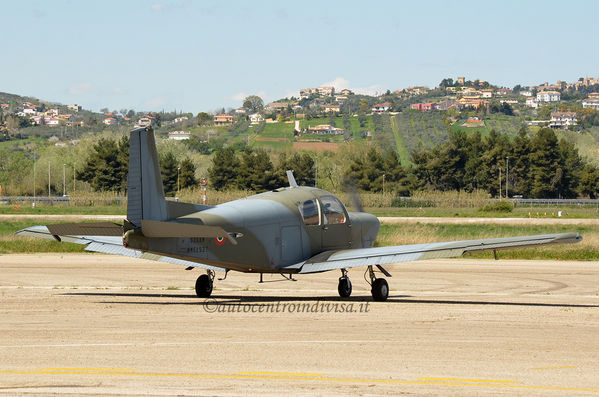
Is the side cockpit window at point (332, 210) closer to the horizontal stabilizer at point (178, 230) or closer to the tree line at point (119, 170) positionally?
the horizontal stabilizer at point (178, 230)

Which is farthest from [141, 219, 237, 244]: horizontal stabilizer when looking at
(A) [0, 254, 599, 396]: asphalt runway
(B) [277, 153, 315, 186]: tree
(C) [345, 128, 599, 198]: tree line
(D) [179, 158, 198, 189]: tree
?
(B) [277, 153, 315, 186]: tree

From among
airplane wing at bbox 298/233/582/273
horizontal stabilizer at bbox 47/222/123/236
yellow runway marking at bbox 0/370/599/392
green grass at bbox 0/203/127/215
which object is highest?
horizontal stabilizer at bbox 47/222/123/236

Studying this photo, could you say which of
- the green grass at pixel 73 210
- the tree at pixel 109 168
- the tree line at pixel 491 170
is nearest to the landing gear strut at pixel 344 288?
the green grass at pixel 73 210

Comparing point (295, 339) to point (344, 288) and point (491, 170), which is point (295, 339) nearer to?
point (344, 288)

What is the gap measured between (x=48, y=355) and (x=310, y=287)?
547 inches

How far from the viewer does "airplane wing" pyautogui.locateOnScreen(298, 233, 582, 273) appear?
A: 1848 centimetres

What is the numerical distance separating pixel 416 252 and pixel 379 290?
70.5 inches

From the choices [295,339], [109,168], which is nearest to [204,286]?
[295,339]

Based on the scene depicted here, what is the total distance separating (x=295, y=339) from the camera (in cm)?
1410

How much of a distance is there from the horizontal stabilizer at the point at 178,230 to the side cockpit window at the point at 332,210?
4.69 meters

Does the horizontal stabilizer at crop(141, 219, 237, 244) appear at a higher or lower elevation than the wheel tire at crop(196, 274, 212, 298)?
higher

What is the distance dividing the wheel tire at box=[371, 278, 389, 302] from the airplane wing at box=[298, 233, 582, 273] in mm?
852

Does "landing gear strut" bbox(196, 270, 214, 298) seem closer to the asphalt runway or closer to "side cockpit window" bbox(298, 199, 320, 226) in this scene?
the asphalt runway

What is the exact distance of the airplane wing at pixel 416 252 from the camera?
1848 cm
